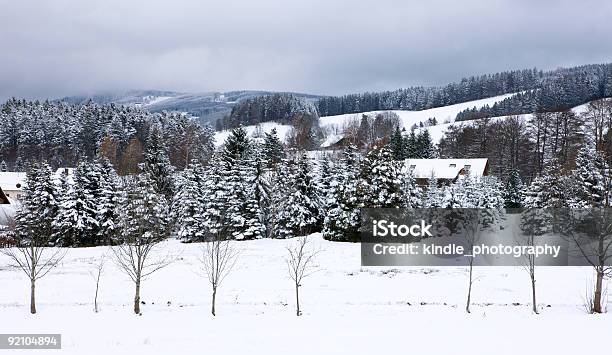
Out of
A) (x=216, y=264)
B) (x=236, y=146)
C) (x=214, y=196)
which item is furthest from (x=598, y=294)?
(x=236, y=146)

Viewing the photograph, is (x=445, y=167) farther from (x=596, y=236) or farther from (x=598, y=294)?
(x=598, y=294)

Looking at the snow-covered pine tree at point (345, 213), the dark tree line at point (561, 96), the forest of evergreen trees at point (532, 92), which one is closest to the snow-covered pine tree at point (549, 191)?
the snow-covered pine tree at point (345, 213)

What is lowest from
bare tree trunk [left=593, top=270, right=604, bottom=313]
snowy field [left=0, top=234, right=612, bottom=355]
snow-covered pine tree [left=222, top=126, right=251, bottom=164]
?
snowy field [left=0, top=234, right=612, bottom=355]

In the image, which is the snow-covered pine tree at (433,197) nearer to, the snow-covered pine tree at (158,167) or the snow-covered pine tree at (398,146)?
the snow-covered pine tree at (158,167)

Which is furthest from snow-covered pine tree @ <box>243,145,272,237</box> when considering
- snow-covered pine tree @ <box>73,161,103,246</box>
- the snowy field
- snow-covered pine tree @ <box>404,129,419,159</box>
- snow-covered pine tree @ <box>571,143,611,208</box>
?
snow-covered pine tree @ <box>404,129,419,159</box>

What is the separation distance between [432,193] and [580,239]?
20429mm

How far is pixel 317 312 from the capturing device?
21141 mm

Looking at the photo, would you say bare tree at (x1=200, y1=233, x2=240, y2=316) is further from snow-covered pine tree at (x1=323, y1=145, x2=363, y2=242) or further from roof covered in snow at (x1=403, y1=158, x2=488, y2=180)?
roof covered in snow at (x1=403, y1=158, x2=488, y2=180)

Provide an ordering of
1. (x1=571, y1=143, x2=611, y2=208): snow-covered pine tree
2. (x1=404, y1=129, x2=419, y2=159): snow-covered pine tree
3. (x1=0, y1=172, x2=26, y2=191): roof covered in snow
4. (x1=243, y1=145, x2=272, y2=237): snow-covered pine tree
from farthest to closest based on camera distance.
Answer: (x1=404, y1=129, x2=419, y2=159): snow-covered pine tree < (x1=0, y1=172, x2=26, y2=191): roof covered in snow < (x1=243, y1=145, x2=272, y2=237): snow-covered pine tree < (x1=571, y1=143, x2=611, y2=208): snow-covered pine tree

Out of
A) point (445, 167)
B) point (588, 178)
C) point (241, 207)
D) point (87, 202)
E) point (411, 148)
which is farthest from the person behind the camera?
point (411, 148)

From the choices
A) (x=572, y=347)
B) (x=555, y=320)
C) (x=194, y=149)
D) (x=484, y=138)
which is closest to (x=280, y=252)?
(x=555, y=320)

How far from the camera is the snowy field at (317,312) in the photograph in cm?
1479

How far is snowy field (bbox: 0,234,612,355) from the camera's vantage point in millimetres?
14789

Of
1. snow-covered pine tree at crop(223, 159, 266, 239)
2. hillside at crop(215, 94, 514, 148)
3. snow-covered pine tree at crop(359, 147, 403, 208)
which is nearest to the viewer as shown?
snow-covered pine tree at crop(359, 147, 403, 208)
